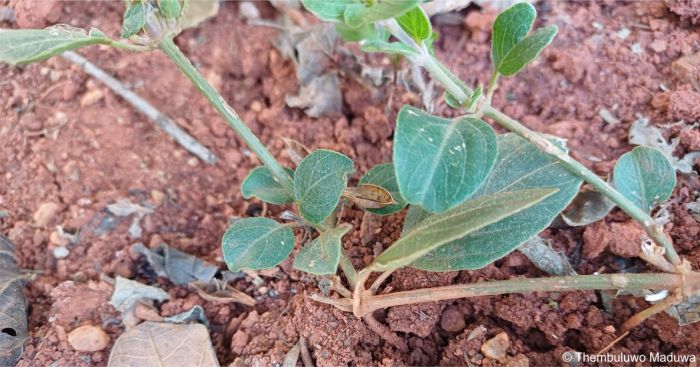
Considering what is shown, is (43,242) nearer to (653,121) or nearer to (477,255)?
(477,255)

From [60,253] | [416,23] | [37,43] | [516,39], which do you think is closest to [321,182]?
[416,23]

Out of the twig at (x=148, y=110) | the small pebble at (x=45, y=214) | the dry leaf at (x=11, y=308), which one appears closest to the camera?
the dry leaf at (x=11, y=308)

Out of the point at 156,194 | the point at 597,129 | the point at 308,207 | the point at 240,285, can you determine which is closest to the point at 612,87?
the point at 597,129

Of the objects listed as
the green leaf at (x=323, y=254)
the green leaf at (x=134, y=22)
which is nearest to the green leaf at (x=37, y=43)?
the green leaf at (x=134, y=22)

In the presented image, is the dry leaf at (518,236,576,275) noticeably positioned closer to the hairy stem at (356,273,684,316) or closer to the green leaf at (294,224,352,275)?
the hairy stem at (356,273,684,316)

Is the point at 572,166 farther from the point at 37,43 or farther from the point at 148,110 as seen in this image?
the point at 148,110

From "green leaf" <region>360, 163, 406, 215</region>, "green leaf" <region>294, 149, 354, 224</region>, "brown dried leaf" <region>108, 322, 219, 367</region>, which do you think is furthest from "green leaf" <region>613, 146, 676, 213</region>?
"brown dried leaf" <region>108, 322, 219, 367</region>

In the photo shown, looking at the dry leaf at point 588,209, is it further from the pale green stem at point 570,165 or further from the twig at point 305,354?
the twig at point 305,354
